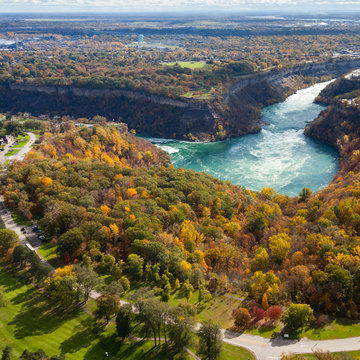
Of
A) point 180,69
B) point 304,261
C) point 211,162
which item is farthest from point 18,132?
point 180,69

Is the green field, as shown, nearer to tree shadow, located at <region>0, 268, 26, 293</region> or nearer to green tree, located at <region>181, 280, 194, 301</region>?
tree shadow, located at <region>0, 268, 26, 293</region>

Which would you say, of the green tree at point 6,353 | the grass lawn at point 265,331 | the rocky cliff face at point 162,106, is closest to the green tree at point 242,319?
the grass lawn at point 265,331

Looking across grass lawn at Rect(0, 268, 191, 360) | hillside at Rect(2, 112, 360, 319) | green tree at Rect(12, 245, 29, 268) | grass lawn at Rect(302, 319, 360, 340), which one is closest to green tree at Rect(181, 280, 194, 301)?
hillside at Rect(2, 112, 360, 319)

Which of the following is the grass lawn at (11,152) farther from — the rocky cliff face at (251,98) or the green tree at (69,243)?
the rocky cliff face at (251,98)

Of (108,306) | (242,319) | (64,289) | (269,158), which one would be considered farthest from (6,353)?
(269,158)

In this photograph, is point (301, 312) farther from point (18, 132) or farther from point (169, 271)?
point (18, 132)

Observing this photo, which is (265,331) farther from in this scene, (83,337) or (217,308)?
(83,337)
